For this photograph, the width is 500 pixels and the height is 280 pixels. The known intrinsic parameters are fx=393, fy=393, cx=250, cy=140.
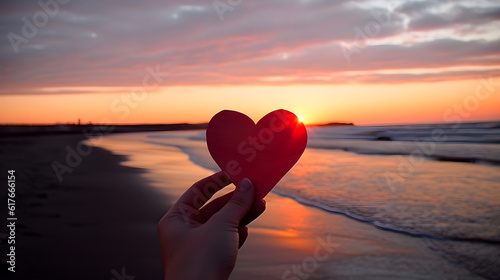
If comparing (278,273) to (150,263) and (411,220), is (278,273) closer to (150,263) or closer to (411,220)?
(150,263)

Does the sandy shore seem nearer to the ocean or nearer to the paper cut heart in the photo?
the paper cut heart

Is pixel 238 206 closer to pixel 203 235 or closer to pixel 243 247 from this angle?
pixel 203 235

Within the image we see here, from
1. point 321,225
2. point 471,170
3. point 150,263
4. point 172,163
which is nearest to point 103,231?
point 150,263

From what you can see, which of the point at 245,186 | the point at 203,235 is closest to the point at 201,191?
the point at 245,186

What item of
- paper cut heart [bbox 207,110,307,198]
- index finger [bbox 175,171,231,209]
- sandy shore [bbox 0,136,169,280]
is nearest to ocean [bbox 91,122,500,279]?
sandy shore [bbox 0,136,169,280]

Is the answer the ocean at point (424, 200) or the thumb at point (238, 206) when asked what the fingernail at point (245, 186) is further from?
the ocean at point (424, 200)
